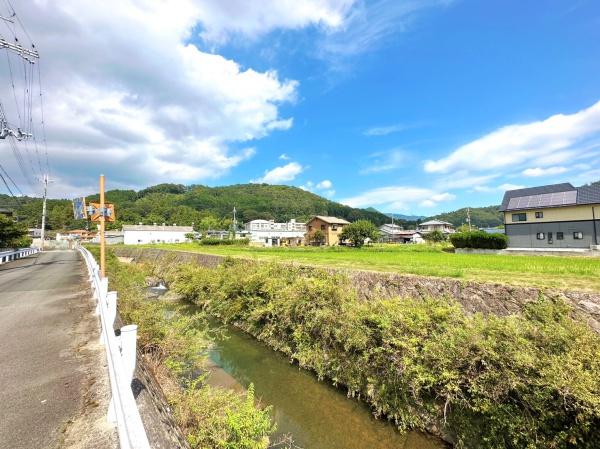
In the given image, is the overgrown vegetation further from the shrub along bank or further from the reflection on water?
the shrub along bank

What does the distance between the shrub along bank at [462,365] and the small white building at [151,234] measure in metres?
70.5

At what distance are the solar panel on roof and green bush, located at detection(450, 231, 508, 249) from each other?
707cm

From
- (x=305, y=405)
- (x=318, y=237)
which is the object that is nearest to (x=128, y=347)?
(x=305, y=405)

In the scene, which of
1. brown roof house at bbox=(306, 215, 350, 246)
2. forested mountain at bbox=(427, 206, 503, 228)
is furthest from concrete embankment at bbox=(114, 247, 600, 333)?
forested mountain at bbox=(427, 206, 503, 228)

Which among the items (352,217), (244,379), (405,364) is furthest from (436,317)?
(352,217)

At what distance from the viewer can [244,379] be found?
30.6ft

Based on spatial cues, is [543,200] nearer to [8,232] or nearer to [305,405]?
[305,405]

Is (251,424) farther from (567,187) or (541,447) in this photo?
(567,187)

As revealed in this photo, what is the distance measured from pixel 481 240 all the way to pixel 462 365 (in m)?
24.6

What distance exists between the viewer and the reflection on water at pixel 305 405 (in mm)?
6469

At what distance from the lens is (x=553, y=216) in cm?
2862

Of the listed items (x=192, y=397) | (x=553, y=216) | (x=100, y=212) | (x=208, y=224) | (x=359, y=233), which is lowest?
(x=192, y=397)

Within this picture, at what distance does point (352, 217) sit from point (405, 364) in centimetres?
11787

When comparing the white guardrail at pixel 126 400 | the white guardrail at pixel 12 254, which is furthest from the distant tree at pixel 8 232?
the white guardrail at pixel 126 400
